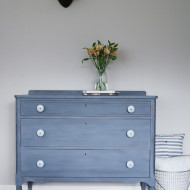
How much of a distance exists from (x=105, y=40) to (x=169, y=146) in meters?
1.21

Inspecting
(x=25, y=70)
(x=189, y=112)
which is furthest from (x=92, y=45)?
(x=189, y=112)

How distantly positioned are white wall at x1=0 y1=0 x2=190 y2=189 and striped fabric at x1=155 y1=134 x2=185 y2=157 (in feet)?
0.46

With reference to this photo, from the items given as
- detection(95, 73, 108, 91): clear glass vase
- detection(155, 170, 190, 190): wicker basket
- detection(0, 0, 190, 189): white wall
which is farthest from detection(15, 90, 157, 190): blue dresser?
detection(0, 0, 190, 189): white wall

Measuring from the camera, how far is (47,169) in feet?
7.54

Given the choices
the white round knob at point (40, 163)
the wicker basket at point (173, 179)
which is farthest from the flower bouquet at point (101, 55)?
the wicker basket at point (173, 179)

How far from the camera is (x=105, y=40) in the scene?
2.77 metres

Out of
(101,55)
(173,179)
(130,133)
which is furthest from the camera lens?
(101,55)

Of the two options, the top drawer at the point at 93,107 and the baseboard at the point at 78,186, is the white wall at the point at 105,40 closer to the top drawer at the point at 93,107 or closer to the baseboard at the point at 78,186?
the baseboard at the point at 78,186

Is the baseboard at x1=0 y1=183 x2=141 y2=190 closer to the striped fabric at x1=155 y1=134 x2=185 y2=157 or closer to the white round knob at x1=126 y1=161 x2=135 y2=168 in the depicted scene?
the striped fabric at x1=155 y1=134 x2=185 y2=157

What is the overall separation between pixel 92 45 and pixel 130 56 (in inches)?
16.1

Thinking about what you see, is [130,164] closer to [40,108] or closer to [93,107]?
[93,107]

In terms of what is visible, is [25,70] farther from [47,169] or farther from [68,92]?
[47,169]

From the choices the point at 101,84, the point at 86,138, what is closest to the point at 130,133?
the point at 86,138

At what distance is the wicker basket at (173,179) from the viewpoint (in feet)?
8.10
